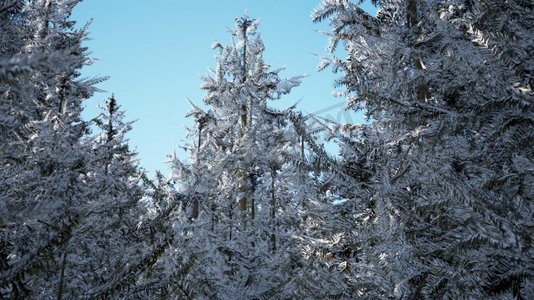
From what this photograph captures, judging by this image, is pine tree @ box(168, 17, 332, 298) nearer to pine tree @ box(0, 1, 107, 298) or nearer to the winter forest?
the winter forest

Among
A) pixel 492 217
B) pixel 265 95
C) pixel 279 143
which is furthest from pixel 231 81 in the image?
pixel 492 217

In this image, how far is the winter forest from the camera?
6.72ft

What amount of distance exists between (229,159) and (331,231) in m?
7.68

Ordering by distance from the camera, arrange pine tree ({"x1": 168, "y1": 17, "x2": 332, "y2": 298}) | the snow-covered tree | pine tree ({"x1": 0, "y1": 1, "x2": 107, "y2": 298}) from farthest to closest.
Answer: pine tree ({"x1": 168, "y1": 17, "x2": 332, "y2": 298}), the snow-covered tree, pine tree ({"x1": 0, "y1": 1, "x2": 107, "y2": 298})

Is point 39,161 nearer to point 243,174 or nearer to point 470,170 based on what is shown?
point 470,170

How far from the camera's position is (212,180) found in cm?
1124

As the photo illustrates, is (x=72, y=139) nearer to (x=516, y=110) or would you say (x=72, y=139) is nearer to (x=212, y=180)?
(x=212, y=180)

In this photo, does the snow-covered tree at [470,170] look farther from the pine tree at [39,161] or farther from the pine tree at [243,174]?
the pine tree at [243,174]

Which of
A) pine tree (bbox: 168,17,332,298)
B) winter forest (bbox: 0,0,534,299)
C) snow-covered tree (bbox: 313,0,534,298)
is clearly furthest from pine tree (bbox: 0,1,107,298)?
pine tree (bbox: 168,17,332,298)

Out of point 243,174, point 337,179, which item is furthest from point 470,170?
point 243,174

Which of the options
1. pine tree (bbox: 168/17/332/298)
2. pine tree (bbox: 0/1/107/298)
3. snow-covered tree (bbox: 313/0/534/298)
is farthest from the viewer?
pine tree (bbox: 168/17/332/298)

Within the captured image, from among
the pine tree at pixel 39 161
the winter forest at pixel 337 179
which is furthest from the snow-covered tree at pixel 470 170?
the pine tree at pixel 39 161

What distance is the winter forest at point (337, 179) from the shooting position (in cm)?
205

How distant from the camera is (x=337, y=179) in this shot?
208 inches
